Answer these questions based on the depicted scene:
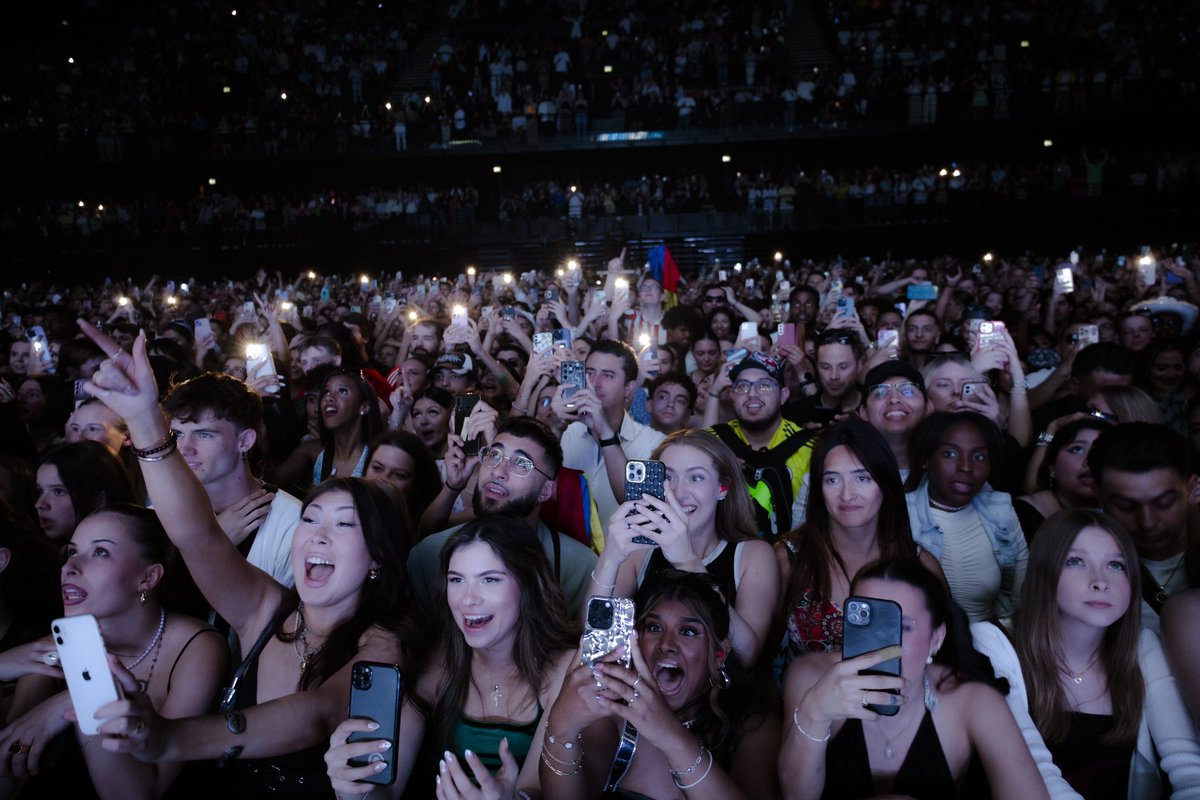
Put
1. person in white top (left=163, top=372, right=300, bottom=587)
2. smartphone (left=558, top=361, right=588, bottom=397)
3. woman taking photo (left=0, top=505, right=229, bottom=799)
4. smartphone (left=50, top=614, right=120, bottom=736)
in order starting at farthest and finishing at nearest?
1. smartphone (left=558, top=361, right=588, bottom=397)
2. person in white top (left=163, top=372, right=300, bottom=587)
3. woman taking photo (left=0, top=505, right=229, bottom=799)
4. smartphone (left=50, top=614, right=120, bottom=736)

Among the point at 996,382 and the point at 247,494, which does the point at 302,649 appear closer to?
the point at 247,494

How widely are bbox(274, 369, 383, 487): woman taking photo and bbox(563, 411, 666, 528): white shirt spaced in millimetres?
1087

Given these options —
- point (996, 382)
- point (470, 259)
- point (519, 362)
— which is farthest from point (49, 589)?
point (470, 259)

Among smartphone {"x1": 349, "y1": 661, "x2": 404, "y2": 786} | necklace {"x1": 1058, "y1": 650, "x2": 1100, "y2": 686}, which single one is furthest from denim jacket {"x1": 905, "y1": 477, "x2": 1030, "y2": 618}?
smartphone {"x1": 349, "y1": 661, "x2": 404, "y2": 786}

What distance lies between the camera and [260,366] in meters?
5.02

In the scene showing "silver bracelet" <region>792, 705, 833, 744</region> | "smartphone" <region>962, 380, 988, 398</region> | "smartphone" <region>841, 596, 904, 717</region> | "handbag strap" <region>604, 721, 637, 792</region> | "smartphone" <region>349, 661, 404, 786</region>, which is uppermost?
"smartphone" <region>962, 380, 988, 398</region>

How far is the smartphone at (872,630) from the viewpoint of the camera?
1.84 metres

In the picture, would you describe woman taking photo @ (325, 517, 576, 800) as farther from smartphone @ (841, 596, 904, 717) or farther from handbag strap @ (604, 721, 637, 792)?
smartphone @ (841, 596, 904, 717)

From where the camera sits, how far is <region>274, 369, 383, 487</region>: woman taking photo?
4289 mm

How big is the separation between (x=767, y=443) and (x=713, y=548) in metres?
1.37

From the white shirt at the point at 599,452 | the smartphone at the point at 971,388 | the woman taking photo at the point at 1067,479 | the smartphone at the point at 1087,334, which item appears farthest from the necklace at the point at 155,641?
the smartphone at the point at 1087,334

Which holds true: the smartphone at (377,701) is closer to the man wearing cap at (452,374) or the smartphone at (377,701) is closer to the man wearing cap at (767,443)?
the man wearing cap at (767,443)

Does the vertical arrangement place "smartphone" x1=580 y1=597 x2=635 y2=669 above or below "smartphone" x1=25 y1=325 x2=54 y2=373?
below

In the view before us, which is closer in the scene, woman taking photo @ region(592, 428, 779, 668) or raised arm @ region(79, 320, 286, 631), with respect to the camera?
raised arm @ region(79, 320, 286, 631)
